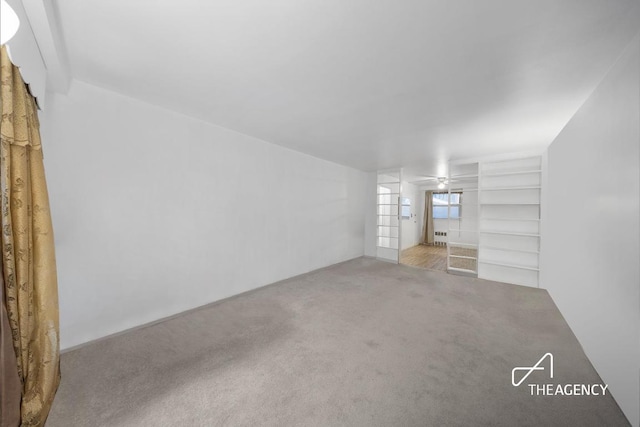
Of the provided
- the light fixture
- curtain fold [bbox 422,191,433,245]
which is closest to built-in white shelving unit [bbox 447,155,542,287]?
curtain fold [bbox 422,191,433,245]

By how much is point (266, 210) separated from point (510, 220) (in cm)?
453

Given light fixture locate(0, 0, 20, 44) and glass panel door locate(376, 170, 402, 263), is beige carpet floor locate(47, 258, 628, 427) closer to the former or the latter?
light fixture locate(0, 0, 20, 44)

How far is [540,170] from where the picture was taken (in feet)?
12.8

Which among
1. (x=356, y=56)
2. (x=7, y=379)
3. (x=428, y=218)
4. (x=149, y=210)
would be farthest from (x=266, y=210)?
(x=428, y=218)

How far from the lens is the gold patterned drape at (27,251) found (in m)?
1.28

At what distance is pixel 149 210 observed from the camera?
2496mm

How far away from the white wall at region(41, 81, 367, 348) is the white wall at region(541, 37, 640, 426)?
3.75m

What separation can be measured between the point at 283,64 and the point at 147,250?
2.37 metres

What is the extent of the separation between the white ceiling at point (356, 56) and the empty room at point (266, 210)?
0.05 feet

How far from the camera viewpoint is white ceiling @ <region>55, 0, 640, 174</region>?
129 centimetres

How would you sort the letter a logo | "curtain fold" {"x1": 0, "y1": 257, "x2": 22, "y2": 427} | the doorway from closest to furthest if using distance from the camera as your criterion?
"curtain fold" {"x1": 0, "y1": 257, "x2": 22, "y2": 427} → the letter a logo → the doorway

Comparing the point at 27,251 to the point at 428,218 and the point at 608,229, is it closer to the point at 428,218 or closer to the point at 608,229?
the point at 608,229

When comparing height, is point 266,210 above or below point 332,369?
above

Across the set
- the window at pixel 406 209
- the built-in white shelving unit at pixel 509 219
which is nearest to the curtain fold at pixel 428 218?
the window at pixel 406 209
